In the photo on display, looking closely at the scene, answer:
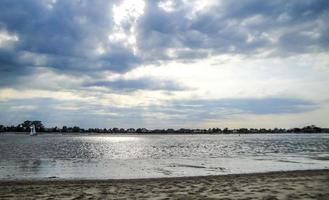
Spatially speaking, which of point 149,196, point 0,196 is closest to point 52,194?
point 0,196

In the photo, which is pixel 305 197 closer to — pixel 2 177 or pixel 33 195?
pixel 33 195

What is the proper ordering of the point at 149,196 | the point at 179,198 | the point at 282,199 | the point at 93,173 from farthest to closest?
the point at 93,173
the point at 149,196
the point at 179,198
the point at 282,199

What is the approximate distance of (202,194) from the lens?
17.2 metres

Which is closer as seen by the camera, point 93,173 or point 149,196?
point 149,196

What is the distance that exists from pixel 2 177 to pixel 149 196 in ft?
52.5

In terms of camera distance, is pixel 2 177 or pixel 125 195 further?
pixel 2 177

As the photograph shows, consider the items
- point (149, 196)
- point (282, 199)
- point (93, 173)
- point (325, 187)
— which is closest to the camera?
point (282, 199)

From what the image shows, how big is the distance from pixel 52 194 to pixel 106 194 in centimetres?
253

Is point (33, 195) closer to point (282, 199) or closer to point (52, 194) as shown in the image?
point (52, 194)

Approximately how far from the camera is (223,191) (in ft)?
59.1

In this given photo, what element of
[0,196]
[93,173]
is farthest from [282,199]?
[93,173]

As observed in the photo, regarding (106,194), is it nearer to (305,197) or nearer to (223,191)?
(223,191)

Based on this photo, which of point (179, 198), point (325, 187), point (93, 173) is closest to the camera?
point (179, 198)

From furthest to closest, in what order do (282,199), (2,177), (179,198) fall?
(2,177) → (179,198) → (282,199)
